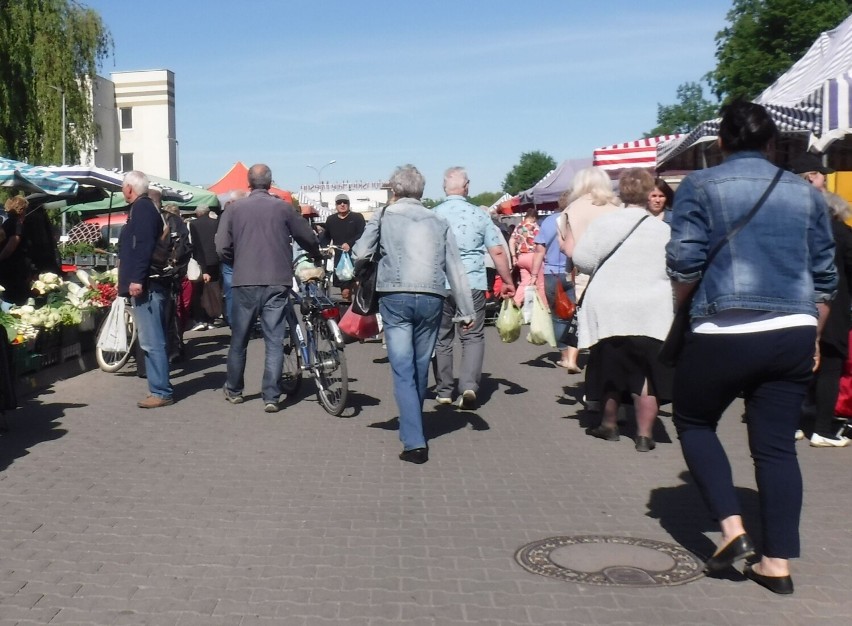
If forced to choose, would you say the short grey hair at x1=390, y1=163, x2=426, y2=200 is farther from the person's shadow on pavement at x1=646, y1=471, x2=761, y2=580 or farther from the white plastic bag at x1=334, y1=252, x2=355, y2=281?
the white plastic bag at x1=334, y1=252, x2=355, y2=281

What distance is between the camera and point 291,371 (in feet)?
33.4

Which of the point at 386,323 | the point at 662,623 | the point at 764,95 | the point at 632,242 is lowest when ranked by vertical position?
the point at 662,623

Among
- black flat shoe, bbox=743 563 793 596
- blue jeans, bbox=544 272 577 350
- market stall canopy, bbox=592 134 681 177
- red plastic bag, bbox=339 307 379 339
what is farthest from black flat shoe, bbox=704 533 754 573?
market stall canopy, bbox=592 134 681 177

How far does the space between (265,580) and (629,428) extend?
14.6 feet

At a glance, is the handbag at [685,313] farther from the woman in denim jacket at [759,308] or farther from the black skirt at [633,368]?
the black skirt at [633,368]

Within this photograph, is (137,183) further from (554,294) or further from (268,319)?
(554,294)

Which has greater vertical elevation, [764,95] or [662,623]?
[764,95]

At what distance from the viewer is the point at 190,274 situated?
553 inches

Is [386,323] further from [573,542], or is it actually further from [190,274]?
[190,274]

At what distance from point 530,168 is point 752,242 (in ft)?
458

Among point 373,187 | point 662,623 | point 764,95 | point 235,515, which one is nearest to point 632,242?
point 235,515

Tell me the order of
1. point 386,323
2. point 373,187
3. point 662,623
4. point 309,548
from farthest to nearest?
1. point 373,187
2. point 386,323
3. point 309,548
4. point 662,623

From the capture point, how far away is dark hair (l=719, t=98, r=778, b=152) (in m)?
4.79

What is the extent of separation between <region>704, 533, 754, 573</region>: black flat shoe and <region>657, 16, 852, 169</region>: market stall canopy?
505 centimetres
